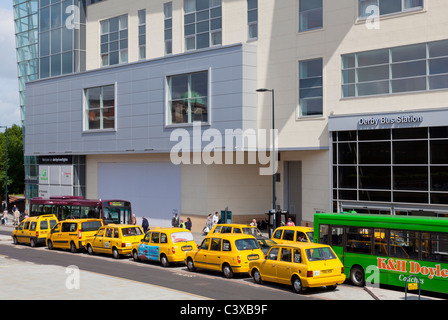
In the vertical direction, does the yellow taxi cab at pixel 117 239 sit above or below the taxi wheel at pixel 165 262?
above

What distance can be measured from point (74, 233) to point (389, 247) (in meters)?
17.6

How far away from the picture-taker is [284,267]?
18812 mm

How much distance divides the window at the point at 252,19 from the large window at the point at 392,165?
9.76 meters

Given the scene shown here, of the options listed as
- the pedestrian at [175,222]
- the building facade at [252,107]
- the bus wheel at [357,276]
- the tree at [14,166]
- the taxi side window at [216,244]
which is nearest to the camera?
the bus wheel at [357,276]

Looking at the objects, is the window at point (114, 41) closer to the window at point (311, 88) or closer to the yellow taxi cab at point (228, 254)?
the window at point (311, 88)

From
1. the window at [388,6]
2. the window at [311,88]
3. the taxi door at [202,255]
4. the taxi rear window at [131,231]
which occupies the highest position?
the window at [388,6]

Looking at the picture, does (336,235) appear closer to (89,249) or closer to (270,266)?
(270,266)

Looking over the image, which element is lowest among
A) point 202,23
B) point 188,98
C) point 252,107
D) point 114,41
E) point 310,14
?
point 252,107

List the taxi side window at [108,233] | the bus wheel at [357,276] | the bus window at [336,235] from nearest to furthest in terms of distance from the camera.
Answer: the bus wheel at [357,276] → the bus window at [336,235] → the taxi side window at [108,233]

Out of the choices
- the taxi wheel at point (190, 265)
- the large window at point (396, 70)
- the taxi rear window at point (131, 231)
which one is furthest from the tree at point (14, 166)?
the taxi wheel at point (190, 265)

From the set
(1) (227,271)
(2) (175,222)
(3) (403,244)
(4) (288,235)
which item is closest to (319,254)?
(3) (403,244)

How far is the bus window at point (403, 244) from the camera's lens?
18.2 m

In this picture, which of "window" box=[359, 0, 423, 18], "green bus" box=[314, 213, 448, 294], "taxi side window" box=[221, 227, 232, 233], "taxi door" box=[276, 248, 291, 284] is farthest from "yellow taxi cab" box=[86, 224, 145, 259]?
"window" box=[359, 0, 423, 18]

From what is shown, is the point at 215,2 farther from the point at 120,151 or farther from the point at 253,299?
the point at 253,299
